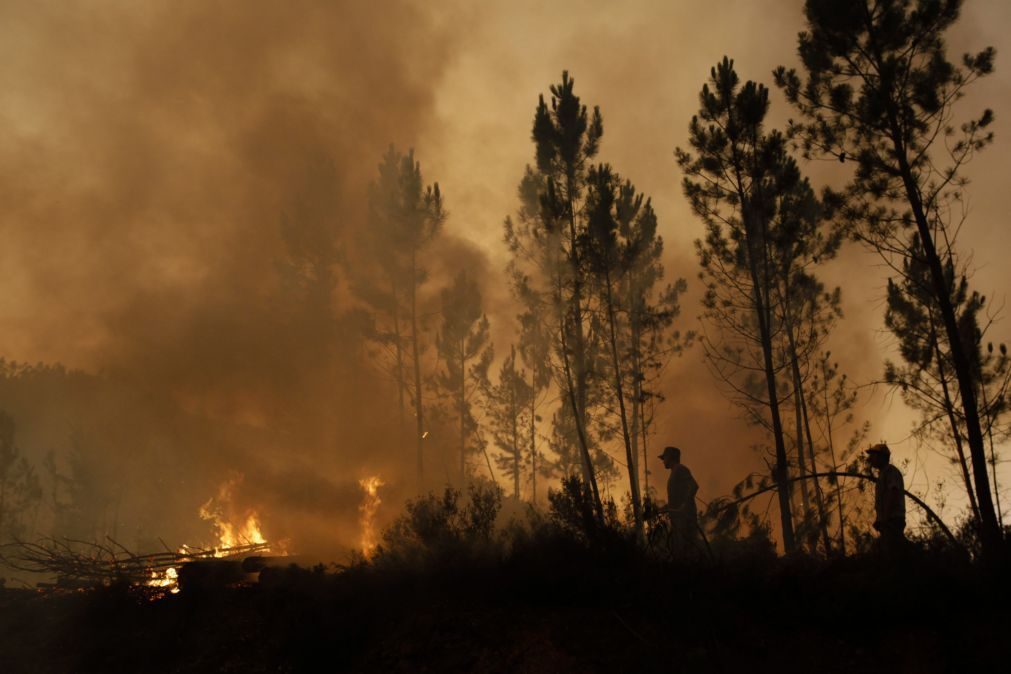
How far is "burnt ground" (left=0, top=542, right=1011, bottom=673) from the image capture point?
6.32 metres

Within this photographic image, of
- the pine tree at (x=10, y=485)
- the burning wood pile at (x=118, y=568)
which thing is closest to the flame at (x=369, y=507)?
the burning wood pile at (x=118, y=568)

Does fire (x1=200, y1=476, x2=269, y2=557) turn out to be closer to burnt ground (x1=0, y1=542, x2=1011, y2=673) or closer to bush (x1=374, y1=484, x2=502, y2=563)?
burnt ground (x1=0, y1=542, x2=1011, y2=673)

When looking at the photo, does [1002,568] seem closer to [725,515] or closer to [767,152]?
[725,515]

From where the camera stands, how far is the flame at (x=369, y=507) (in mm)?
20719

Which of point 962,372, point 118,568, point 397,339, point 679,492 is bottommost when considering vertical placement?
point 118,568

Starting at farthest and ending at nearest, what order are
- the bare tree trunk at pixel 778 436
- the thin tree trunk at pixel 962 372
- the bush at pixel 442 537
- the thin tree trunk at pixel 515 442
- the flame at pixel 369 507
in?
the thin tree trunk at pixel 515 442 → the flame at pixel 369 507 → the bare tree trunk at pixel 778 436 → the bush at pixel 442 537 → the thin tree trunk at pixel 962 372

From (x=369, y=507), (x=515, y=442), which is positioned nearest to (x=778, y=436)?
(x=369, y=507)

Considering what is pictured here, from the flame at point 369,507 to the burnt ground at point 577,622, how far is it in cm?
1062

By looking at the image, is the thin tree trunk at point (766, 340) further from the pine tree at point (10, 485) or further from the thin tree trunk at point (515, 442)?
the pine tree at point (10, 485)

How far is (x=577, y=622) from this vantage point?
7.29m

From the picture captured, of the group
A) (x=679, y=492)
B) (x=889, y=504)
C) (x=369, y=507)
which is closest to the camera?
(x=889, y=504)

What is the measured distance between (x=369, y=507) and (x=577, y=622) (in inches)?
671

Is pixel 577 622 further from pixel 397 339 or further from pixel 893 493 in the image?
pixel 397 339

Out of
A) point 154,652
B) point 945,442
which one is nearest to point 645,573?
point 154,652
